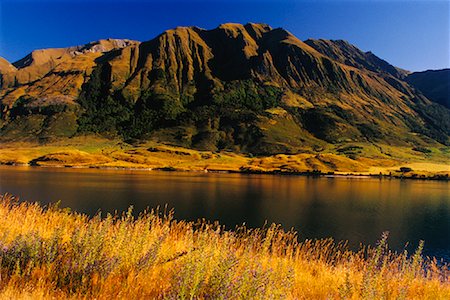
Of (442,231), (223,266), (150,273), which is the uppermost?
(223,266)

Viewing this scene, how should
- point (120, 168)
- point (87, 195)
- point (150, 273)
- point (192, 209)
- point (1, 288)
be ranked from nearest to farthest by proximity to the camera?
point (1, 288)
point (150, 273)
point (192, 209)
point (87, 195)
point (120, 168)

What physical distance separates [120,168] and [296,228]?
159 meters

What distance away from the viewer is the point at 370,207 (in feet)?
260

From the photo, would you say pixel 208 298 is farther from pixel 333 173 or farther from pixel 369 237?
pixel 333 173

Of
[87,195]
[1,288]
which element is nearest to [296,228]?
[87,195]

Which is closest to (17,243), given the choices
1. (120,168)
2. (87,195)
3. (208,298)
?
(208,298)

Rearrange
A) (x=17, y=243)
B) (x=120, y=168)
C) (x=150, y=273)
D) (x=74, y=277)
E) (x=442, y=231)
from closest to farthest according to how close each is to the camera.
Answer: (x=74, y=277) → (x=17, y=243) → (x=150, y=273) → (x=442, y=231) → (x=120, y=168)

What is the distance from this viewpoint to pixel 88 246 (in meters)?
7.57

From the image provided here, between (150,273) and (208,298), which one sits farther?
(150,273)

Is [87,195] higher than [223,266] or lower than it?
lower

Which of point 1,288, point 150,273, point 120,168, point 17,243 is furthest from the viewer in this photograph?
point 120,168

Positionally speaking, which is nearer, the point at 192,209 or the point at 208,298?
the point at 208,298

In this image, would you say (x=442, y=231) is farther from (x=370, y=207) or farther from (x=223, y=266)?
(x=223, y=266)

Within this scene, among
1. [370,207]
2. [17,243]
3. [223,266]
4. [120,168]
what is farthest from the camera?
[120,168]
